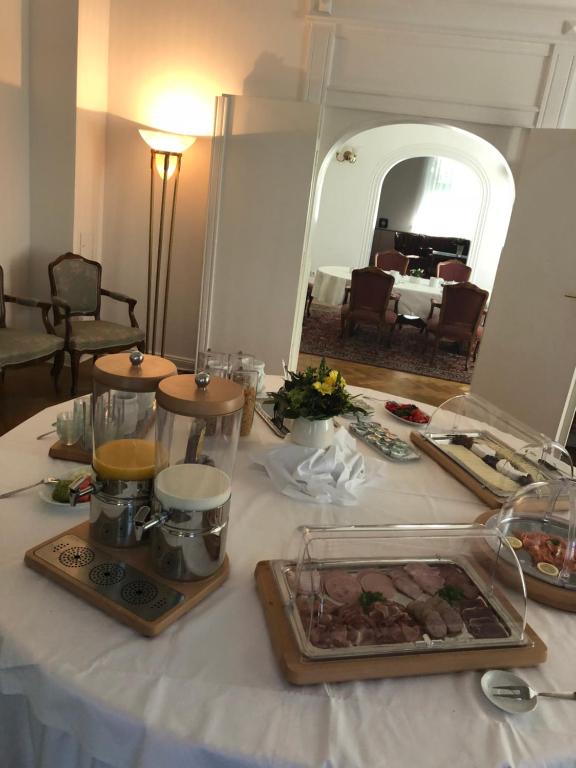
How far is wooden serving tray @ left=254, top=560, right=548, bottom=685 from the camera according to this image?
0.93 m

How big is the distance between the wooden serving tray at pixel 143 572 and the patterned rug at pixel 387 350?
15.9 feet

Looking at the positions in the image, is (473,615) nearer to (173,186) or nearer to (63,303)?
(63,303)

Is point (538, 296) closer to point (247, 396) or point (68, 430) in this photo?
point (247, 396)

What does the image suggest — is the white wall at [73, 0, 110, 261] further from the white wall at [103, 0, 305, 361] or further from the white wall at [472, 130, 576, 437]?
the white wall at [472, 130, 576, 437]

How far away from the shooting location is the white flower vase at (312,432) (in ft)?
5.31

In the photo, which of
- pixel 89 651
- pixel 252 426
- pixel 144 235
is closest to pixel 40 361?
pixel 144 235

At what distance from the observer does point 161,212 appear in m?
4.39

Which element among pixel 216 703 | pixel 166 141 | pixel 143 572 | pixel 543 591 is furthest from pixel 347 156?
pixel 216 703

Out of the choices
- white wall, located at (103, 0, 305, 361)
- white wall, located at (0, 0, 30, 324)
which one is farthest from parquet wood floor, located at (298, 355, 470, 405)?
white wall, located at (0, 0, 30, 324)

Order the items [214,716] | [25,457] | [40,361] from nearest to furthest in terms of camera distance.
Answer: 1. [214,716]
2. [25,457]
3. [40,361]

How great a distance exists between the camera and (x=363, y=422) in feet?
6.63

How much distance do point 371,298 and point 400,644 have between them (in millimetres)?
5345

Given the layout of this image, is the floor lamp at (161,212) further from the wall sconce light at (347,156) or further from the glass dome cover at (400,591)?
the wall sconce light at (347,156)

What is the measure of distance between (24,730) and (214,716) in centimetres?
43
